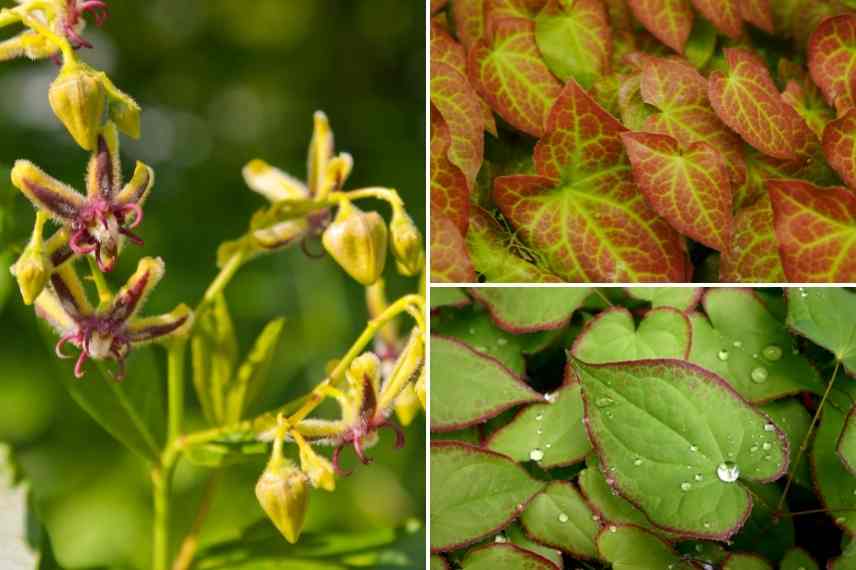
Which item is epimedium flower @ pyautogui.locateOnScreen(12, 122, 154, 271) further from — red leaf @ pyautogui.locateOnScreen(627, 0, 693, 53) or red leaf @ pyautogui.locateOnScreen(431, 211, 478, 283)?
red leaf @ pyautogui.locateOnScreen(627, 0, 693, 53)

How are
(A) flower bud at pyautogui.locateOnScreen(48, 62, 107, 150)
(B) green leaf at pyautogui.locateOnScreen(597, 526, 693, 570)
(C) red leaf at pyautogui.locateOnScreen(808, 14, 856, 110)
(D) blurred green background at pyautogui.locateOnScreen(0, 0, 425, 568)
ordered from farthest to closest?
1. (D) blurred green background at pyautogui.locateOnScreen(0, 0, 425, 568)
2. (C) red leaf at pyautogui.locateOnScreen(808, 14, 856, 110)
3. (B) green leaf at pyautogui.locateOnScreen(597, 526, 693, 570)
4. (A) flower bud at pyautogui.locateOnScreen(48, 62, 107, 150)

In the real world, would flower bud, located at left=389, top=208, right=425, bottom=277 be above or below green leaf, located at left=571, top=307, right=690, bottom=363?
above

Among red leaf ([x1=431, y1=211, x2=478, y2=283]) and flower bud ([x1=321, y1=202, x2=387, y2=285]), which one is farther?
red leaf ([x1=431, y1=211, x2=478, y2=283])

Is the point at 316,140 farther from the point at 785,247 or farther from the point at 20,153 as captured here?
the point at 20,153

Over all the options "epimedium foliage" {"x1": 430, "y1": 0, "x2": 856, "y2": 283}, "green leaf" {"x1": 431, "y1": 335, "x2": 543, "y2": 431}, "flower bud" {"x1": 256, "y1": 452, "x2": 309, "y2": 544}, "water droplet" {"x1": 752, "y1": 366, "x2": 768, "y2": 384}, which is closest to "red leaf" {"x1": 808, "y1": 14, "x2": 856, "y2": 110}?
"epimedium foliage" {"x1": 430, "y1": 0, "x2": 856, "y2": 283}

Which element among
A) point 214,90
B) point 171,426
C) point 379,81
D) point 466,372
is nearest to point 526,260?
point 466,372

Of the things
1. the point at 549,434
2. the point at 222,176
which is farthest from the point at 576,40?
the point at 222,176

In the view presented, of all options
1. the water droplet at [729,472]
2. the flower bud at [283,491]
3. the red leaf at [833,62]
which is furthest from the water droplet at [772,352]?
the flower bud at [283,491]
